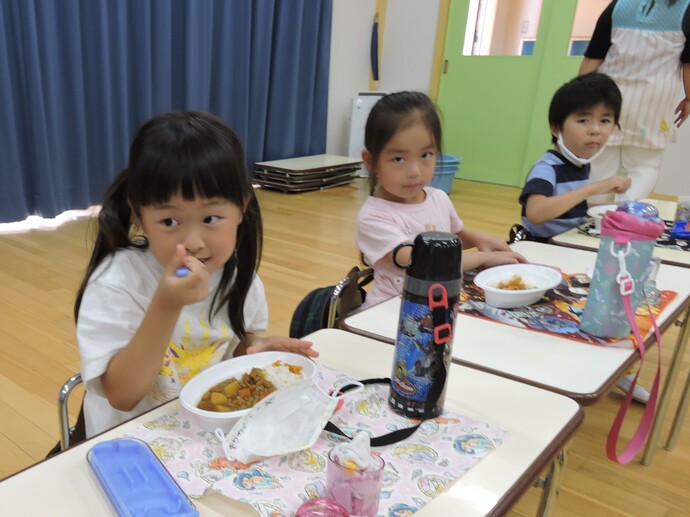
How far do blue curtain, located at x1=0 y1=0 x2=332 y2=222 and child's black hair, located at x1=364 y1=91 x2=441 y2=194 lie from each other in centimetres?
255

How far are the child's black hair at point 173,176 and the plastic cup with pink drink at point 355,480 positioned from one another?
44cm

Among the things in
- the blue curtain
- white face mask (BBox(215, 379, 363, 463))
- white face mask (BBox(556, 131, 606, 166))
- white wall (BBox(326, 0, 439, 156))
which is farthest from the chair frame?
white wall (BBox(326, 0, 439, 156))

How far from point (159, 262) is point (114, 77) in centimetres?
323

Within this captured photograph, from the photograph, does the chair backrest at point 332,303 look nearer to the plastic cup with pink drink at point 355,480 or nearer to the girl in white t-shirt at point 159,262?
the girl in white t-shirt at point 159,262

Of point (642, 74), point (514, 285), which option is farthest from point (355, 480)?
point (642, 74)

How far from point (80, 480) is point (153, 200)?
15.4 inches

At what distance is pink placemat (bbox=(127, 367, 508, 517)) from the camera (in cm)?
58

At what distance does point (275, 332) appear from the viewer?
225cm

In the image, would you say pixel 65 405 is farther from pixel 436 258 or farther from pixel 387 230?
pixel 387 230

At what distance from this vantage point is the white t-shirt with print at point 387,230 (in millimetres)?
1473

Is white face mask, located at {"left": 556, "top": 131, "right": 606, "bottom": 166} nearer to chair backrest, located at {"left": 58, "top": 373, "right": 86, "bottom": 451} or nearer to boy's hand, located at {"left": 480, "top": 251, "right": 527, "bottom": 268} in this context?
boy's hand, located at {"left": 480, "top": 251, "right": 527, "bottom": 268}

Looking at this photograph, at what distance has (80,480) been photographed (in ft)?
1.91

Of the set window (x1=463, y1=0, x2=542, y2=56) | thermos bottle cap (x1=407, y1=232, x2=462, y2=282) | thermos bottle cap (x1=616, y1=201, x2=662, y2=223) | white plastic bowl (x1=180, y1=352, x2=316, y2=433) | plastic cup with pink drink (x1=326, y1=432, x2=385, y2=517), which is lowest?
white plastic bowl (x1=180, y1=352, x2=316, y2=433)

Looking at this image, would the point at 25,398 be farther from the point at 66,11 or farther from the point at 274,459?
the point at 66,11
